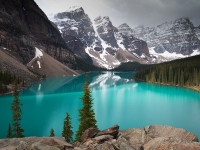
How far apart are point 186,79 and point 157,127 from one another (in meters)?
47.3

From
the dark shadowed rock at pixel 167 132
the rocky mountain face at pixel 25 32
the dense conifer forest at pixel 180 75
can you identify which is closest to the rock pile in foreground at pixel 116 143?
the dark shadowed rock at pixel 167 132

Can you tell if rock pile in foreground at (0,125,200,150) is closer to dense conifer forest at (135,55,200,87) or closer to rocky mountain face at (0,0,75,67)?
dense conifer forest at (135,55,200,87)

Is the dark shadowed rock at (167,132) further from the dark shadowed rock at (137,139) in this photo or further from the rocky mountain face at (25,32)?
the rocky mountain face at (25,32)

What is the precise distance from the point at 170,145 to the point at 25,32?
9359 centimetres

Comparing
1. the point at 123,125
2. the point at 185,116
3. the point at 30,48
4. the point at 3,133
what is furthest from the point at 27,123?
the point at 30,48

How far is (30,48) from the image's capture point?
75.7 m

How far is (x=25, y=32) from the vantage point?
265ft

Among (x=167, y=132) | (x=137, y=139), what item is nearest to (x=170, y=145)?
(x=137, y=139)

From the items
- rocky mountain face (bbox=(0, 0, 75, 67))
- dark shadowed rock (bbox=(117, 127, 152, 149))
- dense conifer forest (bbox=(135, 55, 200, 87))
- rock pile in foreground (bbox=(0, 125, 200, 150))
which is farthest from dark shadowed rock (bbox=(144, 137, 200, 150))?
rocky mountain face (bbox=(0, 0, 75, 67))

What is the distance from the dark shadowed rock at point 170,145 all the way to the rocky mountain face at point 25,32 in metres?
73.1

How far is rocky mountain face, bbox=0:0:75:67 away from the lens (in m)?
67.4

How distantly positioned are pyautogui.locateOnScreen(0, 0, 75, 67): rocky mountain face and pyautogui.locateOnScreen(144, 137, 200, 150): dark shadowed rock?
73.1 m

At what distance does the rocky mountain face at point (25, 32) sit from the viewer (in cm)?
6740

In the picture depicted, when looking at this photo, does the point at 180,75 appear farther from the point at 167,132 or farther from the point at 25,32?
the point at 25,32
